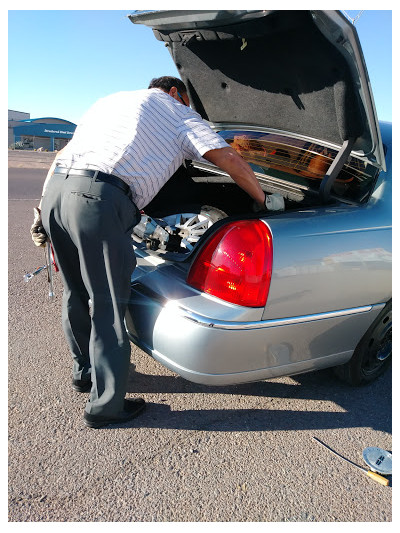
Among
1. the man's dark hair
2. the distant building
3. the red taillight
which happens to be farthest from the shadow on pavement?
the distant building

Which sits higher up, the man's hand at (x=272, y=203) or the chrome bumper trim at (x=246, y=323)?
the man's hand at (x=272, y=203)

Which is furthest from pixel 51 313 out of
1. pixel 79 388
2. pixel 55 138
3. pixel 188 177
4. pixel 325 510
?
pixel 55 138

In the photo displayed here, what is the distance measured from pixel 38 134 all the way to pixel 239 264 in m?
64.6

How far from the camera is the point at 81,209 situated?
1906mm

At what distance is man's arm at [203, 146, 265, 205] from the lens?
6.80 feet

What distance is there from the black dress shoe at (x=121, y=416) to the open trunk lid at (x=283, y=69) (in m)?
1.55

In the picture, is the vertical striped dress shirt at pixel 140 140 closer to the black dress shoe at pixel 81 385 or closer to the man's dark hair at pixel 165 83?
the man's dark hair at pixel 165 83

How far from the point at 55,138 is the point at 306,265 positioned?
65.2 m

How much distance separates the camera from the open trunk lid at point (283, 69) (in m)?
1.90

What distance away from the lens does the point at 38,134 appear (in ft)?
195

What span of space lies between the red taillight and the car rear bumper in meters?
0.14

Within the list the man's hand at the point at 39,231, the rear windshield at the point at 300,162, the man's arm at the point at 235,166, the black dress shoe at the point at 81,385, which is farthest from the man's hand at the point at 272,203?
the black dress shoe at the point at 81,385

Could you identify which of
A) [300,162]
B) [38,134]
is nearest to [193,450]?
[300,162]
